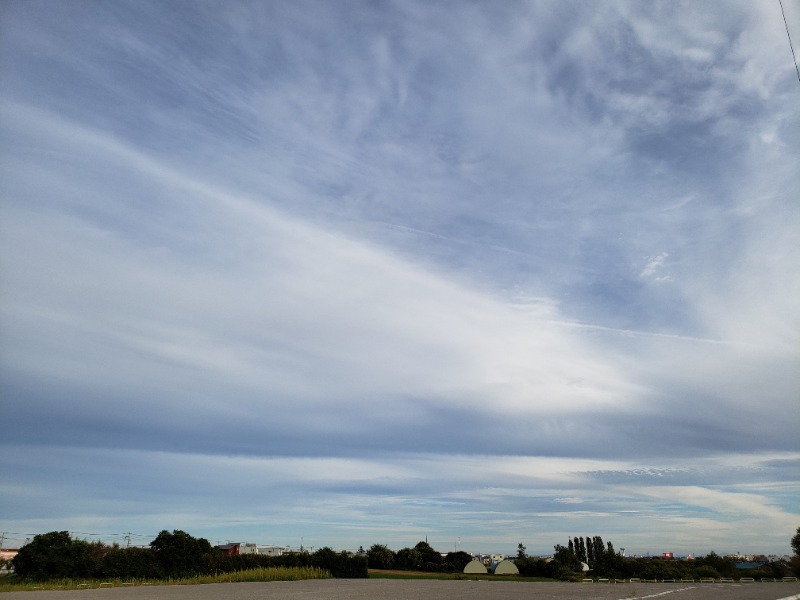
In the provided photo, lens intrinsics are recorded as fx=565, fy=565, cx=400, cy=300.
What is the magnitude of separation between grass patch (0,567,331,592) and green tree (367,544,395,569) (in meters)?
35.2

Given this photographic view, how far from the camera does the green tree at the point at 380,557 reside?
73250mm

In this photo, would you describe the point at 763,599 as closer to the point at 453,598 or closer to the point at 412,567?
the point at 453,598

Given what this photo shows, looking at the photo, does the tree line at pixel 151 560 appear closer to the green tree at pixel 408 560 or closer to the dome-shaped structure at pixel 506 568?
the green tree at pixel 408 560

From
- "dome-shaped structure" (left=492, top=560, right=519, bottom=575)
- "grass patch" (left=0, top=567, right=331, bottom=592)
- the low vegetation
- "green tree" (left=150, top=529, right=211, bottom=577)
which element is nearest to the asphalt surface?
"grass patch" (left=0, top=567, right=331, bottom=592)

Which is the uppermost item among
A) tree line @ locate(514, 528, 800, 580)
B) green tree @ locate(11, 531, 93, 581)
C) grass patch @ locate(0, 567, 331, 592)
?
green tree @ locate(11, 531, 93, 581)

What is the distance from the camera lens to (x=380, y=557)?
73.9m

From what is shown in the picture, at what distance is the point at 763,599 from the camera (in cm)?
1798

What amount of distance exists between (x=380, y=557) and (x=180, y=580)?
4609cm

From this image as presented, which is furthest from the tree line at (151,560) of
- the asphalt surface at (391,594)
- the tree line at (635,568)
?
the tree line at (635,568)

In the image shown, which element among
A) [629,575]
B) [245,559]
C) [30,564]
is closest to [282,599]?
[30,564]

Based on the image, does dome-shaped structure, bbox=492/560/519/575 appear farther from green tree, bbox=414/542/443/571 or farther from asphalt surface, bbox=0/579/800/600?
asphalt surface, bbox=0/579/800/600

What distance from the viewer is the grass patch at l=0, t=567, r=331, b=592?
87.6 feet

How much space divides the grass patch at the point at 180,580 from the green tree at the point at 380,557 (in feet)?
115

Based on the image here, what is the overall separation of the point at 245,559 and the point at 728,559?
101303 millimetres
